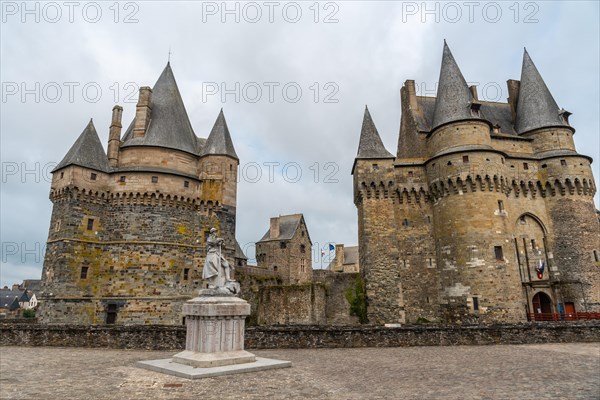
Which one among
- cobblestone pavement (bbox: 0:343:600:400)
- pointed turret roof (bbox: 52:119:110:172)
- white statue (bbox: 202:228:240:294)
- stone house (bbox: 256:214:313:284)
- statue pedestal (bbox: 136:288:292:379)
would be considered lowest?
cobblestone pavement (bbox: 0:343:600:400)

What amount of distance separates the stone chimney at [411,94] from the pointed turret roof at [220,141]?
51.9ft

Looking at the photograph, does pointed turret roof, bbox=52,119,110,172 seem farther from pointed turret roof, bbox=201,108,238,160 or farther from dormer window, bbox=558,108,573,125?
dormer window, bbox=558,108,573,125

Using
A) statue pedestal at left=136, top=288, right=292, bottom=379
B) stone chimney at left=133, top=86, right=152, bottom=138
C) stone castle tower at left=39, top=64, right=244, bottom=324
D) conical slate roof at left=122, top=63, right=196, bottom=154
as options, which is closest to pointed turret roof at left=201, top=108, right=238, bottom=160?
stone castle tower at left=39, top=64, right=244, bottom=324

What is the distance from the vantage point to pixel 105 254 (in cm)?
2470

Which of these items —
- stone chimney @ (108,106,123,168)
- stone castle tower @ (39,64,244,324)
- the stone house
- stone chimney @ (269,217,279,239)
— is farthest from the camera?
stone chimney @ (269,217,279,239)

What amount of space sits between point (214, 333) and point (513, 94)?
111 feet

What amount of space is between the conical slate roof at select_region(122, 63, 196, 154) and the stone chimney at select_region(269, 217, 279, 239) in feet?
70.5

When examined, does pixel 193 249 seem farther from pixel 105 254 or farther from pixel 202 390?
pixel 202 390

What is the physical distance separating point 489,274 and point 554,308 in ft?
19.7

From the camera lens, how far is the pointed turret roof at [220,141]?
28.6m

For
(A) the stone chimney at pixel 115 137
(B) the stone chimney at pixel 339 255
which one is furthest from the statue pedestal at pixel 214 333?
(B) the stone chimney at pixel 339 255

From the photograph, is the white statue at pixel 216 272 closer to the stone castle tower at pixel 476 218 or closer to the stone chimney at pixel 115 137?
the stone castle tower at pixel 476 218

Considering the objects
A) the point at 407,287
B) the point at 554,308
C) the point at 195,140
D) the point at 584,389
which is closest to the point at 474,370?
the point at 584,389

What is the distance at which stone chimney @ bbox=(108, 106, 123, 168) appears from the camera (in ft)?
88.1
